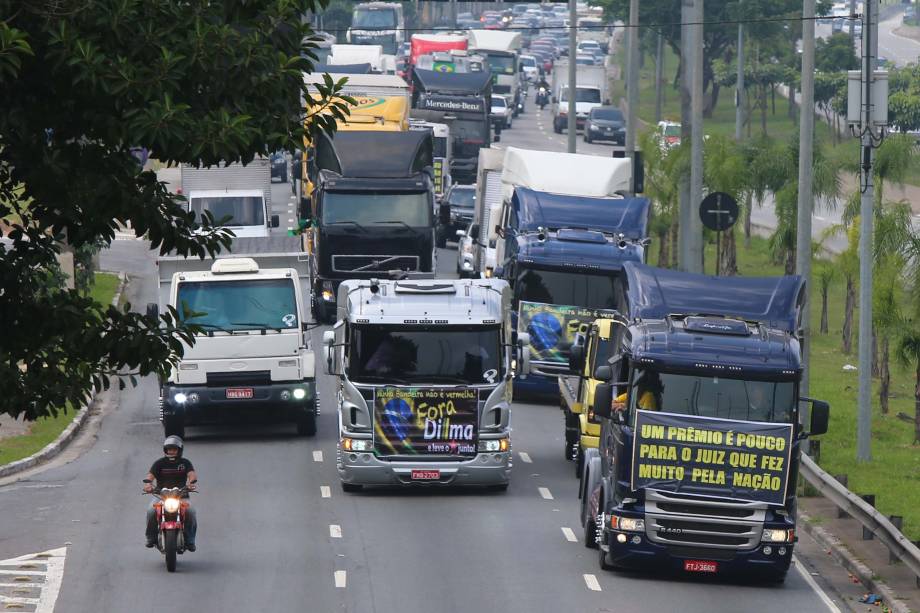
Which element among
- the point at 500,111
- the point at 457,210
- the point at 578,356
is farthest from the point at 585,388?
the point at 500,111

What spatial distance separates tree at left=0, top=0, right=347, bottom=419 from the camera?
12516 mm

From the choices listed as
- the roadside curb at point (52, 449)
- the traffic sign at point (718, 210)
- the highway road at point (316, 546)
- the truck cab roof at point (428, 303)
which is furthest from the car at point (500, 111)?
the truck cab roof at point (428, 303)

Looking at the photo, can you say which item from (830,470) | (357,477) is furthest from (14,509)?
(830,470)

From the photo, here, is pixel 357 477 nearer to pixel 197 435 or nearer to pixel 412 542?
pixel 412 542

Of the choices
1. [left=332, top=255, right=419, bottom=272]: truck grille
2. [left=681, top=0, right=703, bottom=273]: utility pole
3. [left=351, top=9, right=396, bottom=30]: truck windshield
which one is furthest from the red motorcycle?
[left=351, top=9, right=396, bottom=30]: truck windshield

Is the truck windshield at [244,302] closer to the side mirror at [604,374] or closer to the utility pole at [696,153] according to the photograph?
the side mirror at [604,374]

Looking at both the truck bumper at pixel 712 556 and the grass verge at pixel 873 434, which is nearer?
the truck bumper at pixel 712 556

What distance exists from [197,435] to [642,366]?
12754 millimetres

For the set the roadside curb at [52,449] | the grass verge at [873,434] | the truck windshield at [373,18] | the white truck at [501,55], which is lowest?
the grass verge at [873,434]

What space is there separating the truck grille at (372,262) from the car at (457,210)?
45.3ft

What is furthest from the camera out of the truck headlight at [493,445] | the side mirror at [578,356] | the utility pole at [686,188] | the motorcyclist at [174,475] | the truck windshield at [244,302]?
the utility pole at [686,188]

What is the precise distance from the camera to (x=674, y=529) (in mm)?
19500

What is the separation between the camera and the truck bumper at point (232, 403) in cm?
2886

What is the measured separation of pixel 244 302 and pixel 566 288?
588cm
